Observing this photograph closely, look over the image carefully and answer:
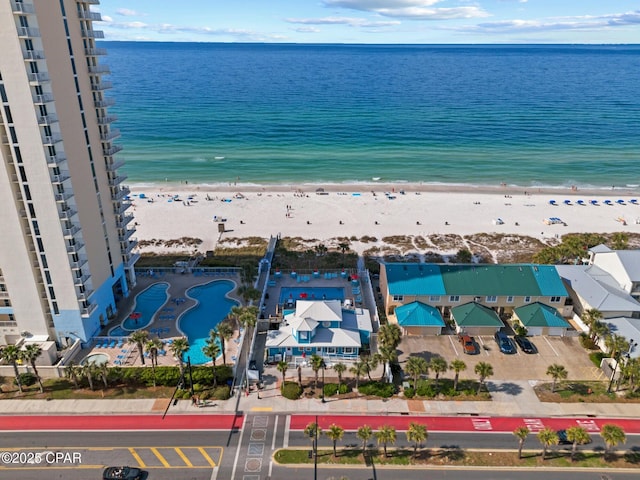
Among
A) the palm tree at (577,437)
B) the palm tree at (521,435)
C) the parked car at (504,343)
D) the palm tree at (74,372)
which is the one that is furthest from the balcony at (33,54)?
the palm tree at (577,437)

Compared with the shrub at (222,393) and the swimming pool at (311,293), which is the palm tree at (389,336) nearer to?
the swimming pool at (311,293)

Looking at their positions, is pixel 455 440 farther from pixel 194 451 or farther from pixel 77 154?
pixel 77 154

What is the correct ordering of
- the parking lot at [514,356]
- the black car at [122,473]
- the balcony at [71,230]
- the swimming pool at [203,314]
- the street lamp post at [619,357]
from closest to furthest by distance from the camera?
the black car at [122,473] < the street lamp post at [619,357] < the balcony at [71,230] < the parking lot at [514,356] < the swimming pool at [203,314]

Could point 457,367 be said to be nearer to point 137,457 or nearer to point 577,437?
point 577,437

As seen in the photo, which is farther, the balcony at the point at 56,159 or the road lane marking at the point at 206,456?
the balcony at the point at 56,159

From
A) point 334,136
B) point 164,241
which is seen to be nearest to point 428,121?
point 334,136

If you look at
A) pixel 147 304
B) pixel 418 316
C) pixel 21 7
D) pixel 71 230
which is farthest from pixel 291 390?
pixel 21 7

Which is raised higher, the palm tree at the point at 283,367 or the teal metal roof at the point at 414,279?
the teal metal roof at the point at 414,279

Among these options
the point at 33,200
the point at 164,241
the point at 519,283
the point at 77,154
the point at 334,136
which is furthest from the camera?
the point at 334,136
